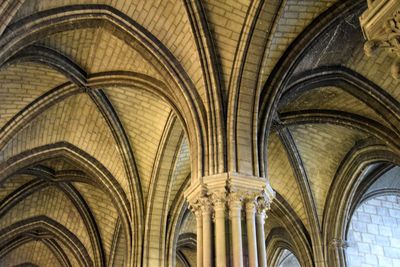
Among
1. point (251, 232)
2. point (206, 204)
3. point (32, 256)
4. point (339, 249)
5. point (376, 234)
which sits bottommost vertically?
point (251, 232)

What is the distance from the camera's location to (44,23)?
11.0 metres

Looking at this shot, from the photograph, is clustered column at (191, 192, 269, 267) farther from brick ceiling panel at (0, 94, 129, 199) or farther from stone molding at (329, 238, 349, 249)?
stone molding at (329, 238, 349, 249)

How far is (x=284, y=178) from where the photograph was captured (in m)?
16.8

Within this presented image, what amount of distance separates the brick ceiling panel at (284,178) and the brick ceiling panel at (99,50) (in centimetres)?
505

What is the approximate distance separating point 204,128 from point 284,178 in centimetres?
642

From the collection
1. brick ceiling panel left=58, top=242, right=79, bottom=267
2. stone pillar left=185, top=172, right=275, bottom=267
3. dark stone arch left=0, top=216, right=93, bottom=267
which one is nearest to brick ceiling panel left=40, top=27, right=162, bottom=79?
stone pillar left=185, top=172, right=275, bottom=267

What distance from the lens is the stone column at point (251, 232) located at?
954cm

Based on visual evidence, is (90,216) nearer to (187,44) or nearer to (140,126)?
(140,126)

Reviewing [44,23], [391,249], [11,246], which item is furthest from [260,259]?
[11,246]

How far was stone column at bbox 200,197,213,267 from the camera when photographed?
31.9ft

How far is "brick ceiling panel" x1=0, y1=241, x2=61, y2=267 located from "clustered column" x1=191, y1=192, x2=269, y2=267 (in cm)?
1508

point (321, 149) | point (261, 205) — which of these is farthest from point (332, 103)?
point (261, 205)

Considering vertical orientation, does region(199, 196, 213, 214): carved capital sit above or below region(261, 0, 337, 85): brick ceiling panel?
below

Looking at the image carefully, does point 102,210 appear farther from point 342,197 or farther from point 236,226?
point 236,226
